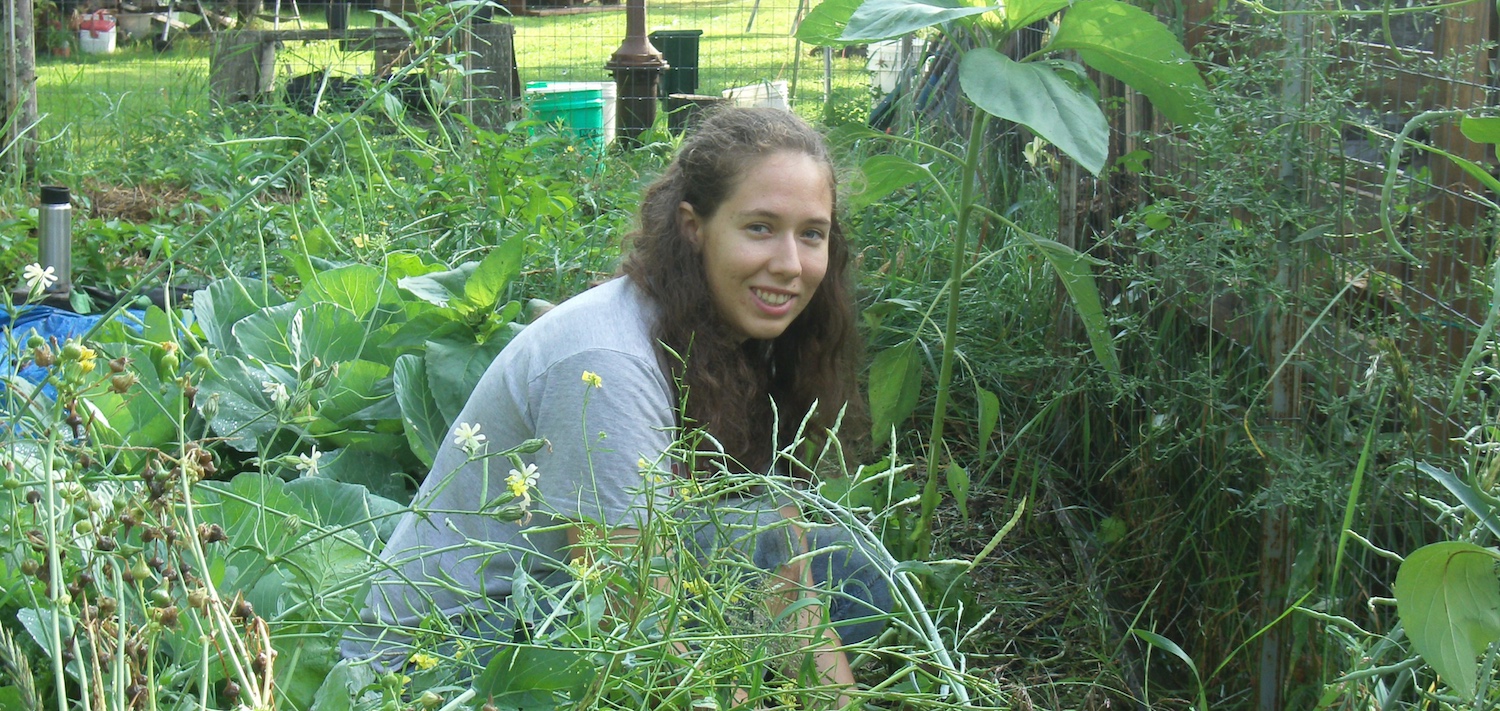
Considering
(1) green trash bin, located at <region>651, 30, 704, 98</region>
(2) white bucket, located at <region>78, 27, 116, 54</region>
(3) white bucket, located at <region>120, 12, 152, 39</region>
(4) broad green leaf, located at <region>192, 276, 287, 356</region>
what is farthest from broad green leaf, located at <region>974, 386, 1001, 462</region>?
(3) white bucket, located at <region>120, 12, 152, 39</region>

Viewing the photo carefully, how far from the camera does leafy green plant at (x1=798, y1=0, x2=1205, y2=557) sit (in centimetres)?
170

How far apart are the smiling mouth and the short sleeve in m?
0.27

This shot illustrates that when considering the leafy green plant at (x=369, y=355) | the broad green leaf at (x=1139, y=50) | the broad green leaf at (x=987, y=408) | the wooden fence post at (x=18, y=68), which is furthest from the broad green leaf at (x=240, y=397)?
the wooden fence post at (x=18, y=68)

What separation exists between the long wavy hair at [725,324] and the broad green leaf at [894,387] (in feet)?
0.32

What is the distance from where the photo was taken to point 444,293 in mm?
2723

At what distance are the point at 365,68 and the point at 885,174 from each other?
4964 millimetres

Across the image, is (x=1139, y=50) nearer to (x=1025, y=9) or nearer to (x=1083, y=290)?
(x=1025, y=9)

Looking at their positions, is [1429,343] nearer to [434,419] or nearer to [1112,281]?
[1112,281]

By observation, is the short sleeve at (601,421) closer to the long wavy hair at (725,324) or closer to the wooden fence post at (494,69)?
the long wavy hair at (725,324)

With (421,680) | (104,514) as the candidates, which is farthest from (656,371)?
(104,514)

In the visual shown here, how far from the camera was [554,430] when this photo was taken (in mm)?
1868

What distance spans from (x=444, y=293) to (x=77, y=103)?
12.4 ft

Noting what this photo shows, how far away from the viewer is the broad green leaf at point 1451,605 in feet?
3.35

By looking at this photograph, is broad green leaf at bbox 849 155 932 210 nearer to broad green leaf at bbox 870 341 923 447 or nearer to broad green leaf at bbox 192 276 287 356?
broad green leaf at bbox 870 341 923 447
